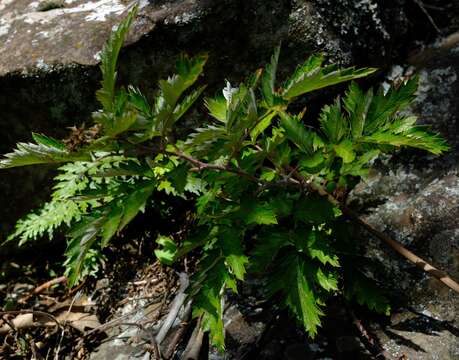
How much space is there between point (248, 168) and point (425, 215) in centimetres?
101

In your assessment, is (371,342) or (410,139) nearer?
(410,139)

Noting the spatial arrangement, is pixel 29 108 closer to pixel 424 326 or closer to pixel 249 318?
pixel 249 318

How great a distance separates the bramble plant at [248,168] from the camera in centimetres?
154

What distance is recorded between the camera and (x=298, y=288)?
1756 mm

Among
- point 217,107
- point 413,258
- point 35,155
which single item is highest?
point 35,155

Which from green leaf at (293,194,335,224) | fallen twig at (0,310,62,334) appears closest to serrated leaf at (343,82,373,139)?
green leaf at (293,194,335,224)

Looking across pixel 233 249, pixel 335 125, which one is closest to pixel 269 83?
pixel 335 125

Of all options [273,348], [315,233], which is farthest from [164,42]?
[273,348]

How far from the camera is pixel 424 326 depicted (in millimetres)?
1962

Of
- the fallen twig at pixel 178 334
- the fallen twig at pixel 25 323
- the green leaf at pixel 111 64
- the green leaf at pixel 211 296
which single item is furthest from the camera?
the fallen twig at pixel 25 323

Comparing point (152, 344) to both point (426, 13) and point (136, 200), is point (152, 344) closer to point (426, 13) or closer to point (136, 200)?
point (136, 200)

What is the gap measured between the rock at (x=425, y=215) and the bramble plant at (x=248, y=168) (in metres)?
0.23

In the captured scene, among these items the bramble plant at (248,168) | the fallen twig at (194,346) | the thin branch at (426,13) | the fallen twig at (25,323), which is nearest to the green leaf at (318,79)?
the bramble plant at (248,168)

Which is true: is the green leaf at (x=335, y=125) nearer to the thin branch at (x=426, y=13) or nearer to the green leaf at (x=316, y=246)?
the green leaf at (x=316, y=246)
